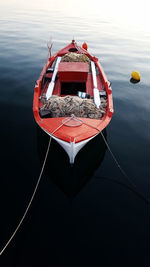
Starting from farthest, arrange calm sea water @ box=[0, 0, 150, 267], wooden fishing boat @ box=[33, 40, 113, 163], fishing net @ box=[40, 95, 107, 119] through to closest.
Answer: fishing net @ box=[40, 95, 107, 119], wooden fishing boat @ box=[33, 40, 113, 163], calm sea water @ box=[0, 0, 150, 267]

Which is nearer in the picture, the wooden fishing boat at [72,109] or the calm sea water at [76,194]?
the calm sea water at [76,194]

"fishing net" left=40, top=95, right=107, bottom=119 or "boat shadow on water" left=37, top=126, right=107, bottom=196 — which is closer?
"boat shadow on water" left=37, top=126, right=107, bottom=196

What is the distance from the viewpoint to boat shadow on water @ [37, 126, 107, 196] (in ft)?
18.6

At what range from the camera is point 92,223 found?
15.2 ft

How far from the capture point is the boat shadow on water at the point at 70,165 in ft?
18.6

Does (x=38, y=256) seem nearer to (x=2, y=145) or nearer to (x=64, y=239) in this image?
(x=64, y=239)

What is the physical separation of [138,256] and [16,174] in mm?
4248

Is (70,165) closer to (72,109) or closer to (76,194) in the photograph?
(76,194)

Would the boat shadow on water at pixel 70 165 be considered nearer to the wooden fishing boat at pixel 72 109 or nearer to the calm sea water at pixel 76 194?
the calm sea water at pixel 76 194

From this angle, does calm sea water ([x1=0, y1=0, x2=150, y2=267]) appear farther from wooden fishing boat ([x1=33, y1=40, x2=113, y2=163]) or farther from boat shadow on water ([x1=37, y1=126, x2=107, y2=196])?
wooden fishing boat ([x1=33, y1=40, x2=113, y2=163])

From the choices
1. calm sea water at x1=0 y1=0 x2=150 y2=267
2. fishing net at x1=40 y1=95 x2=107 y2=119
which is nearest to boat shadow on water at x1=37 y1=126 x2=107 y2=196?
calm sea water at x1=0 y1=0 x2=150 y2=267

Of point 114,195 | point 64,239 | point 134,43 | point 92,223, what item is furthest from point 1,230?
point 134,43

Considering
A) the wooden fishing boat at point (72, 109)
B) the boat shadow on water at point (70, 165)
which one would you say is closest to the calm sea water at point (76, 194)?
the boat shadow on water at point (70, 165)

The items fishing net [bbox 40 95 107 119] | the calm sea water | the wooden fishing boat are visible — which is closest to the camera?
the calm sea water
